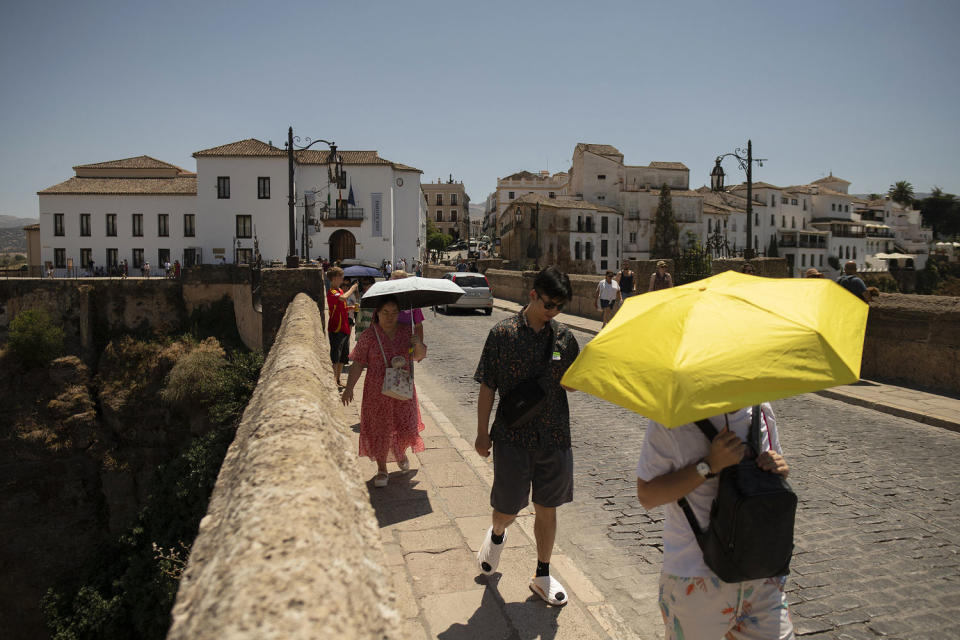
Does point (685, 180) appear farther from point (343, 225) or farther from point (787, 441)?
point (787, 441)

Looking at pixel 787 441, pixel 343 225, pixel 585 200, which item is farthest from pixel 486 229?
pixel 787 441

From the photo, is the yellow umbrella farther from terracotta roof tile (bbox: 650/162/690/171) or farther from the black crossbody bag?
terracotta roof tile (bbox: 650/162/690/171)

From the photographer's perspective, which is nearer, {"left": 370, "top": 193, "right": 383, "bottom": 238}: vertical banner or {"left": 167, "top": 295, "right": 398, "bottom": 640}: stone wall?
{"left": 167, "top": 295, "right": 398, "bottom": 640}: stone wall

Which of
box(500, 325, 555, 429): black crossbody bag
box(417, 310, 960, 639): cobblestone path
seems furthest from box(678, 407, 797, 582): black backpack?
box(417, 310, 960, 639): cobblestone path

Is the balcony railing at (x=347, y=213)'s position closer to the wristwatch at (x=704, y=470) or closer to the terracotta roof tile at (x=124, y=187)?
the terracotta roof tile at (x=124, y=187)

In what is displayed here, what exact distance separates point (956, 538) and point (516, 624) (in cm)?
356

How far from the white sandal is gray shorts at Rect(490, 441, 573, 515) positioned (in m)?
0.43

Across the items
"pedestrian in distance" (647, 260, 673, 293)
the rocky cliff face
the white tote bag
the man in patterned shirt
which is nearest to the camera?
the man in patterned shirt

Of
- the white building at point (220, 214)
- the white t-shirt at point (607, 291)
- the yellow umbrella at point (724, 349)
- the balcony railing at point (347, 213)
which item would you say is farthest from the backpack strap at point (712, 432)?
the balcony railing at point (347, 213)

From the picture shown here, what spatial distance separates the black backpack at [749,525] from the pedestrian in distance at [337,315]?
7475 millimetres

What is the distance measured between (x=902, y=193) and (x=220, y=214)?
114 m

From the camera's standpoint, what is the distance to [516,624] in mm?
3617

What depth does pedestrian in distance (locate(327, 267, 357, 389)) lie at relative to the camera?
9484 millimetres

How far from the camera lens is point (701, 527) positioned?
2.53 metres
